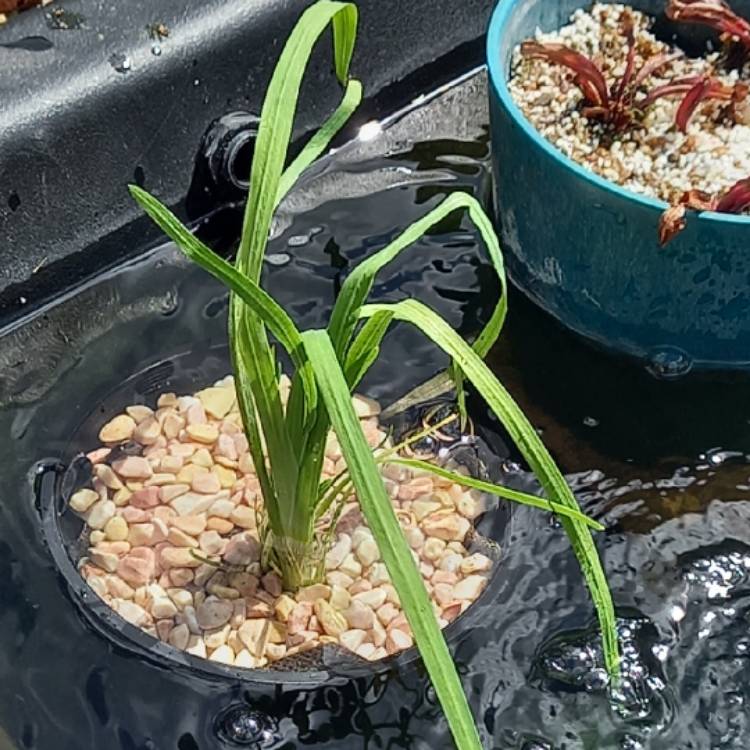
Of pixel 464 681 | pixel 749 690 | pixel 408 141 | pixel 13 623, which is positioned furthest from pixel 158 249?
pixel 749 690

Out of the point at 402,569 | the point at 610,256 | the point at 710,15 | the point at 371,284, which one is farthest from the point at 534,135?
the point at 402,569

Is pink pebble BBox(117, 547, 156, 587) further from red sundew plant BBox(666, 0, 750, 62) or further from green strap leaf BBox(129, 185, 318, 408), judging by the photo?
red sundew plant BBox(666, 0, 750, 62)

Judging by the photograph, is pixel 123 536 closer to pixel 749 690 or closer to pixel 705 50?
pixel 749 690

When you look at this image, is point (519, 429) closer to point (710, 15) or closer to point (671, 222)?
point (671, 222)

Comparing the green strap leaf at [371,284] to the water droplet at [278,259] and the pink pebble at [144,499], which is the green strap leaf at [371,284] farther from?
the water droplet at [278,259]

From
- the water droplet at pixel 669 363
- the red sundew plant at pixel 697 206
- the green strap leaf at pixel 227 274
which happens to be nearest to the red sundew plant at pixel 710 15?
the red sundew plant at pixel 697 206

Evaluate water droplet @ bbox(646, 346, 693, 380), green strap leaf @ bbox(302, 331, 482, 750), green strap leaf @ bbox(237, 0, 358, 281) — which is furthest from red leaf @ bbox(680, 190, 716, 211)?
green strap leaf @ bbox(302, 331, 482, 750)
